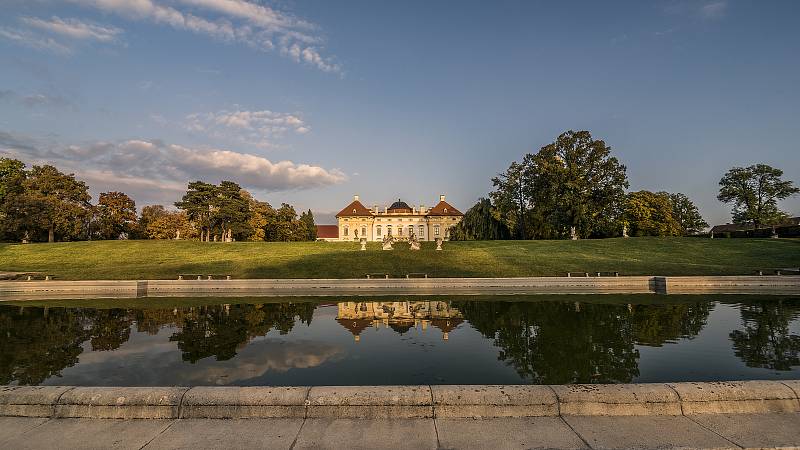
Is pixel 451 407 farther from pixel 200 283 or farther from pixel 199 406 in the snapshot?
pixel 200 283

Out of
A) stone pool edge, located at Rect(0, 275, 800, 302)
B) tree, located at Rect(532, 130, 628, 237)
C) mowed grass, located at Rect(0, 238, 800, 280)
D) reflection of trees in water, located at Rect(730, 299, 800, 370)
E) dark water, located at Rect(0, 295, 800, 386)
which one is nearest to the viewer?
dark water, located at Rect(0, 295, 800, 386)

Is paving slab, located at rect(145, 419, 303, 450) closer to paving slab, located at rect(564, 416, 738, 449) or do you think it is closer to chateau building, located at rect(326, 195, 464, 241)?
paving slab, located at rect(564, 416, 738, 449)

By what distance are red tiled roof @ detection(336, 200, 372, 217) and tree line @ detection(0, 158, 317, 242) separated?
78.7 feet

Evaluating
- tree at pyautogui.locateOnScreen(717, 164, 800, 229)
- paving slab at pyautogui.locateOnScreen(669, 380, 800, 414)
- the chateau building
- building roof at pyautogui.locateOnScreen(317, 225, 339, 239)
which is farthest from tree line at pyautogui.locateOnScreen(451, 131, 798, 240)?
building roof at pyautogui.locateOnScreen(317, 225, 339, 239)

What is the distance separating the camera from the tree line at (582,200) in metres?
49.6

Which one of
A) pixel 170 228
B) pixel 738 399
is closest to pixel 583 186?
pixel 738 399

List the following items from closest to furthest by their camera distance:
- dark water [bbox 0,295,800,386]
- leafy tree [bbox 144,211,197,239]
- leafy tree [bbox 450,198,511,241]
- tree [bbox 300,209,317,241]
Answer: dark water [bbox 0,295,800,386], leafy tree [bbox 450,198,511,241], leafy tree [bbox 144,211,197,239], tree [bbox 300,209,317,241]

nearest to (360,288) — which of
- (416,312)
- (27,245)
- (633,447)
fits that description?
(416,312)

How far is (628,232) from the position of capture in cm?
6022

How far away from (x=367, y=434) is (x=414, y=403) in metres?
0.67

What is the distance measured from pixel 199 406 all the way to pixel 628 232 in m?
66.4

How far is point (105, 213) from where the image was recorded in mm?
60094

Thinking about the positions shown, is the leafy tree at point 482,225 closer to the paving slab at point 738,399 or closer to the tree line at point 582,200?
the tree line at point 582,200

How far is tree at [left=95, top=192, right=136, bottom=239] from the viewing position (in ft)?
194
